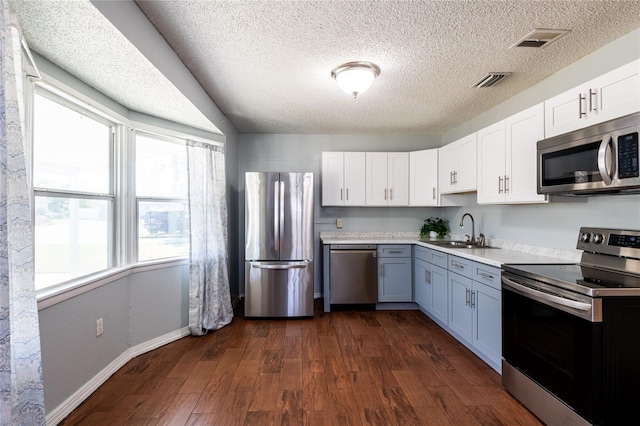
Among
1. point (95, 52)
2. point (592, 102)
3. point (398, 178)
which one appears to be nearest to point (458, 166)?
point (398, 178)

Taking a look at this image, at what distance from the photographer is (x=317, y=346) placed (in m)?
3.01

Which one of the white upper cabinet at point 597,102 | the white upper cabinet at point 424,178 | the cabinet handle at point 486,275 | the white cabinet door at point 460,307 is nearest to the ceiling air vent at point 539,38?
the white upper cabinet at point 597,102

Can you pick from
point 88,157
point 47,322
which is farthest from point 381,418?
point 88,157

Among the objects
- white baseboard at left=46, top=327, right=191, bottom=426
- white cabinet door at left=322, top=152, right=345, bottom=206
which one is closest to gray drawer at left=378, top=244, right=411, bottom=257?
white cabinet door at left=322, top=152, right=345, bottom=206

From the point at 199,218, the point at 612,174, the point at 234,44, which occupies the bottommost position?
the point at 199,218

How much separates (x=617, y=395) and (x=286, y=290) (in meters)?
2.86

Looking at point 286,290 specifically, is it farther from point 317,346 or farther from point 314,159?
point 314,159

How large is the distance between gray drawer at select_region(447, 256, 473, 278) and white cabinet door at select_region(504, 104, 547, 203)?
64 centimetres

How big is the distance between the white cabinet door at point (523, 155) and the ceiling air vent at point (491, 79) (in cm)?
37

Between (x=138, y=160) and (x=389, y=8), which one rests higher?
(x=389, y=8)

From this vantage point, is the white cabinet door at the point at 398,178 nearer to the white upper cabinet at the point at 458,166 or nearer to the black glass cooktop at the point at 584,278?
the white upper cabinet at the point at 458,166

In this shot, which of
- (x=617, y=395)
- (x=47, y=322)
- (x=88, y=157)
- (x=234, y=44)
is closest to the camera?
(x=617, y=395)

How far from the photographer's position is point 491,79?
274 centimetres

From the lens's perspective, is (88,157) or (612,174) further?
(88,157)
